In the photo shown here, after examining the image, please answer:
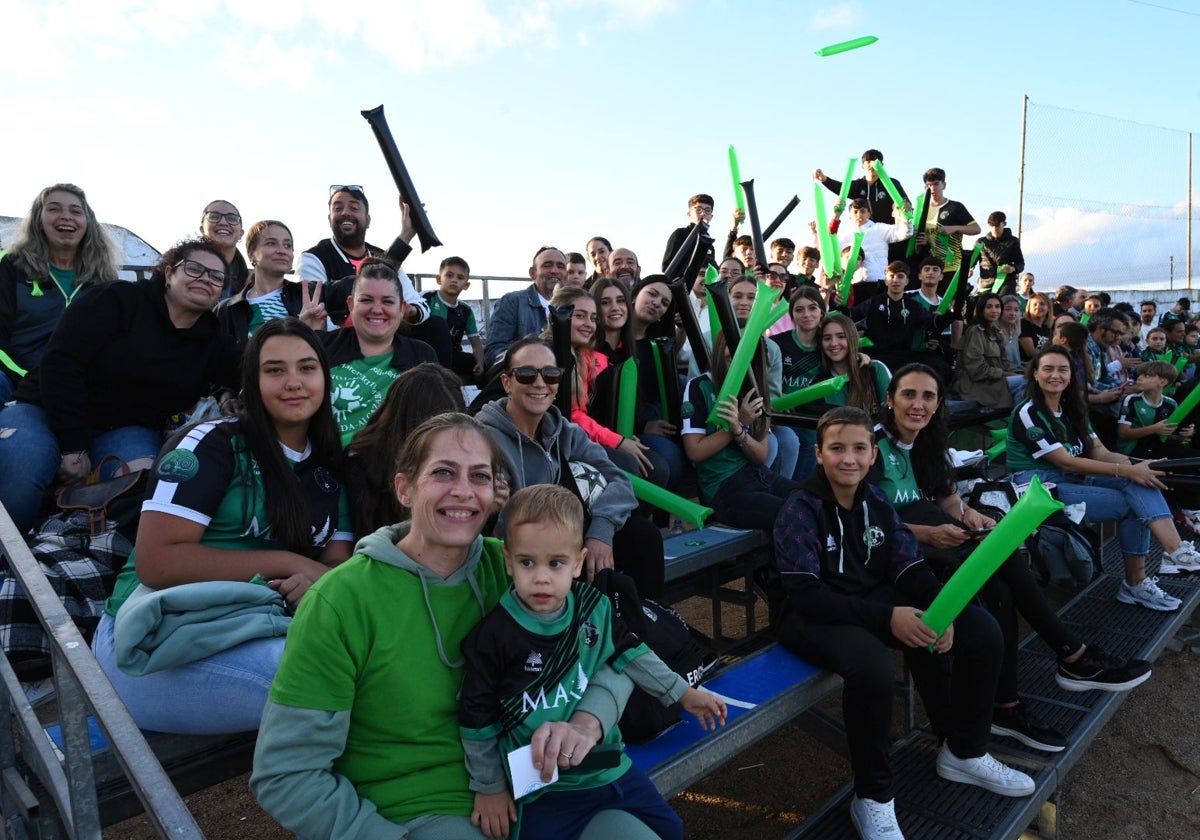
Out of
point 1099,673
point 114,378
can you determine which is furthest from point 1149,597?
point 114,378

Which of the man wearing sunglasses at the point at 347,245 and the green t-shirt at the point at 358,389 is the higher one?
the man wearing sunglasses at the point at 347,245

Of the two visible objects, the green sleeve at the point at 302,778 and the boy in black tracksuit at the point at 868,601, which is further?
the boy in black tracksuit at the point at 868,601

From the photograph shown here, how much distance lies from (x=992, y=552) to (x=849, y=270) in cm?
604

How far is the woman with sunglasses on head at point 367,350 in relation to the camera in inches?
133

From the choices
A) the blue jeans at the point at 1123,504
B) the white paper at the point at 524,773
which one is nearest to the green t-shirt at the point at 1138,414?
the blue jeans at the point at 1123,504

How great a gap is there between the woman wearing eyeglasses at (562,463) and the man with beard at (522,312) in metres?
2.03

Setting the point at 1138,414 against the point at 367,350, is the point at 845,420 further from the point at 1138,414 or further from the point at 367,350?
the point at 1138,414

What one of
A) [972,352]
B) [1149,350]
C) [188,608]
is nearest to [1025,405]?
[972,352]

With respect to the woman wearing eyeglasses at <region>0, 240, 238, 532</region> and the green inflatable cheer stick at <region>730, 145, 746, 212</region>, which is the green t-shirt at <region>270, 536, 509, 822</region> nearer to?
the woman wearing eyeglasses at <region>0, 240, 238, 532</region>

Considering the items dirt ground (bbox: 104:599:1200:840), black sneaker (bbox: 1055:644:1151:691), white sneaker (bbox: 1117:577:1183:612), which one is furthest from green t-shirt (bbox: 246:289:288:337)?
white sneaker (bbox: 1117:577:1183:612)

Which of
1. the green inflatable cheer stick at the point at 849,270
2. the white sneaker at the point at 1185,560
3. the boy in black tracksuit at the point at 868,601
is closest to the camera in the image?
the boy in black tracksuit at the point at 868,601

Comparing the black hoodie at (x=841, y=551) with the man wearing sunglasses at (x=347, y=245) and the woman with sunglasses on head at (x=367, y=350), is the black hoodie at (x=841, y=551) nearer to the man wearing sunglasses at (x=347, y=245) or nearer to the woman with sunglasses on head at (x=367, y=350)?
the woman with sunglasses on head at (x=367, y=350)

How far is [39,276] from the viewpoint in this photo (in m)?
3.70

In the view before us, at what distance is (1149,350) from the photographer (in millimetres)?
10469
